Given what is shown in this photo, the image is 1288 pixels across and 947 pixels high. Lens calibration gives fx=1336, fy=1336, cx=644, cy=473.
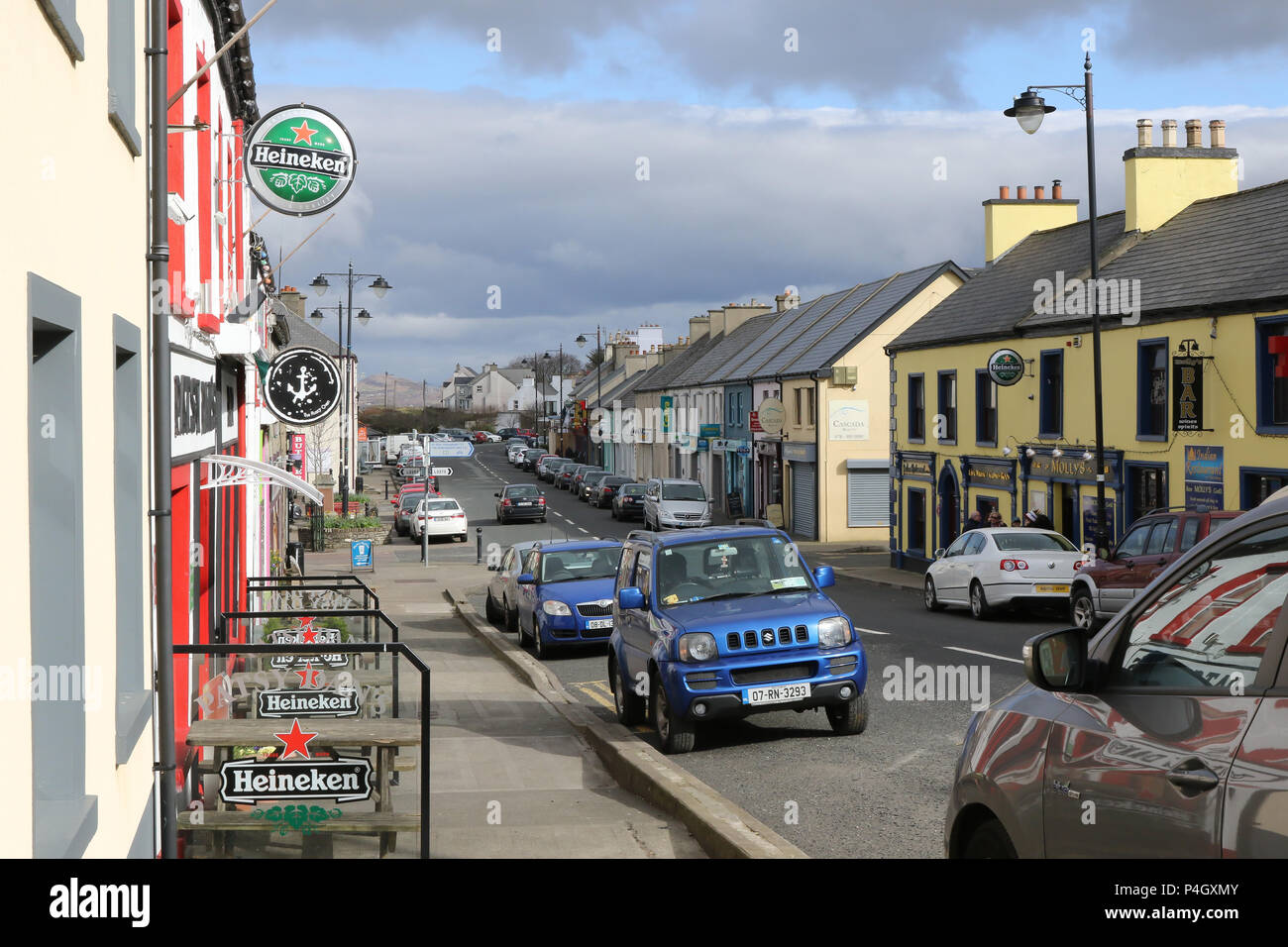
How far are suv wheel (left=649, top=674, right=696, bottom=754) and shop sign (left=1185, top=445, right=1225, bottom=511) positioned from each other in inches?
569

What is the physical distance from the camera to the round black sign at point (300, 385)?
1709 cm

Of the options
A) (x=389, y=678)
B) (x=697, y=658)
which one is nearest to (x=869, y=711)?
(x=697, y=658)

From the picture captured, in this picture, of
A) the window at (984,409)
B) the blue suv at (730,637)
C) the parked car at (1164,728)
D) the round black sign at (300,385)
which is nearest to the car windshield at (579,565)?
the round black sign at (300,385)

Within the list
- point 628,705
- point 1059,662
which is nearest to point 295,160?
point 628,705

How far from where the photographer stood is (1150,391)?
25.0 metres

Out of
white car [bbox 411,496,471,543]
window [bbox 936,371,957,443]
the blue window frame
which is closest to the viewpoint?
the blue window frame

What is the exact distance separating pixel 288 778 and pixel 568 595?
1201 centimetres

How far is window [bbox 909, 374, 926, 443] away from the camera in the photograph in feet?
118

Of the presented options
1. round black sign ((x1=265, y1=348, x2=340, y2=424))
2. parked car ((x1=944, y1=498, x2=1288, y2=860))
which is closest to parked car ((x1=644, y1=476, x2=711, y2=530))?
round black sign ((x1=265, y1=348, x2=340, y2=424))

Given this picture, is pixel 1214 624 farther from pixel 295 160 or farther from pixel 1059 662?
pixel 295 160

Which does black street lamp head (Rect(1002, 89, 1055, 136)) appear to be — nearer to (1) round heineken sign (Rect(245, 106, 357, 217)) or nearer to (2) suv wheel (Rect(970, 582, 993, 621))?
(2) suv wheel (Rect(970, 582, 993, 621))
